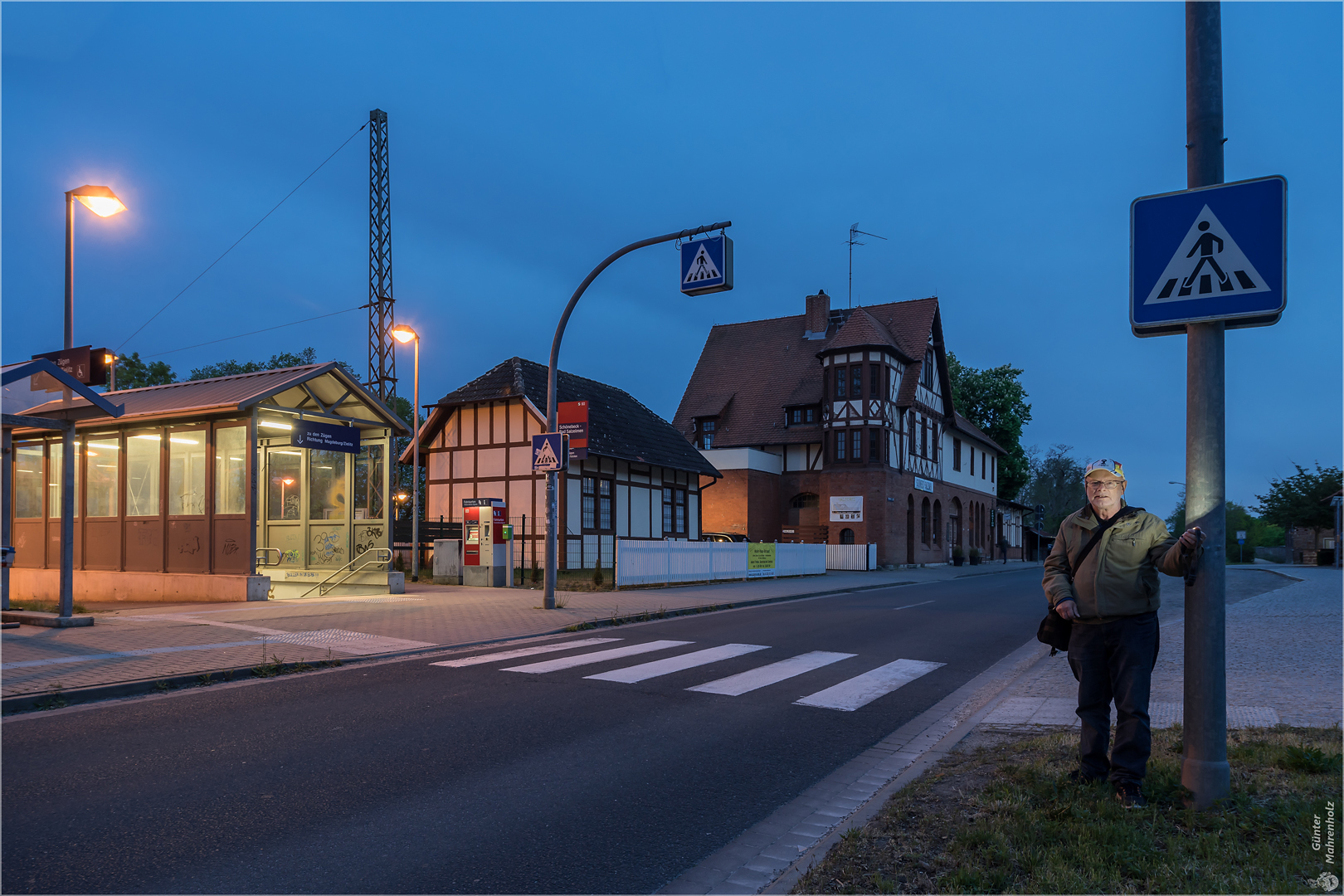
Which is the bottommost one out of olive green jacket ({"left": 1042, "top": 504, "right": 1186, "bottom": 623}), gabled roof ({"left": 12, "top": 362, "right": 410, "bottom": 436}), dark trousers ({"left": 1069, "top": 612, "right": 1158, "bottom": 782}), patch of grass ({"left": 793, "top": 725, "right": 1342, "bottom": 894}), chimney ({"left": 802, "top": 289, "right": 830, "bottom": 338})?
patch of grass ({"left": 793, "top": 725, "right": 1342, "bottom": 894})

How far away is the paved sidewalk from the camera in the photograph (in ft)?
29.4

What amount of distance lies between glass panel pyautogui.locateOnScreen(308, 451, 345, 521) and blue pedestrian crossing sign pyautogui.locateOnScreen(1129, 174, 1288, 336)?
19.4 metres

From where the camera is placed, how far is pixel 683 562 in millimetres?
24891


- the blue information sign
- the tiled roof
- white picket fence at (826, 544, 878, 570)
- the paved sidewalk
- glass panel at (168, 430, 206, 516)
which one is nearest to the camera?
the paved sidewalk

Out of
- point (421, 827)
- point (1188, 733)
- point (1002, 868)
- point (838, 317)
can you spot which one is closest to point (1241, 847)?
point (1188, 733)

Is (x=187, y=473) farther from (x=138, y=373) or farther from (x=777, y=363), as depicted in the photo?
(x=138, y=373)

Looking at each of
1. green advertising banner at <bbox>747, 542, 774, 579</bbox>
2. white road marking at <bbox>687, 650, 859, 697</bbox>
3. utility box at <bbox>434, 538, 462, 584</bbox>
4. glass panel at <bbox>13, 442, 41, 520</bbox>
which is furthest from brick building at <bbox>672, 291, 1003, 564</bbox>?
white road marking at <bbox>687, 650, 859, 697</bbox>

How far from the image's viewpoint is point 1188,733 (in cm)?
450

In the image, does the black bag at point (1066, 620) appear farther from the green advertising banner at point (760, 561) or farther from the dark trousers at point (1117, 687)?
the green advertising banner at point (760, 561)

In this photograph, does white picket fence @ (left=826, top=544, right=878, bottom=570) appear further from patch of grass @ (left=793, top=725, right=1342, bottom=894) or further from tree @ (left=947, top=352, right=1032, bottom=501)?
patch of grass @ (left=793, top=725, right=1342, bottom=894)

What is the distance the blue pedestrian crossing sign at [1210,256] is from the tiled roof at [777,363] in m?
37.4

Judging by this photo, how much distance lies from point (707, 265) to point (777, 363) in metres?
34.3

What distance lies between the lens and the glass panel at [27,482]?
812 inches

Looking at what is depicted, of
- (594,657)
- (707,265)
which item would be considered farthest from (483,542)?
(594,657)
